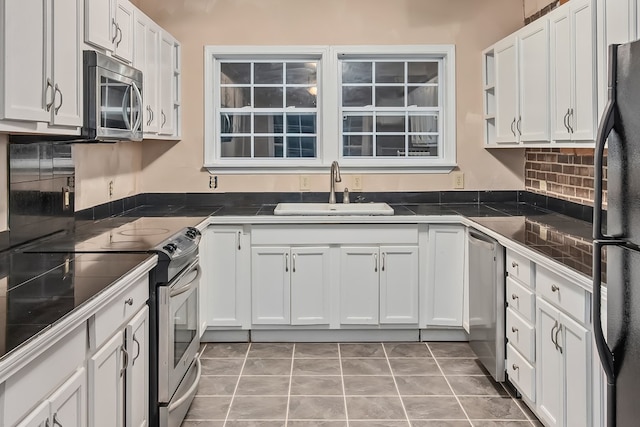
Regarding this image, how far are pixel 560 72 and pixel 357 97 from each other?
178 cm

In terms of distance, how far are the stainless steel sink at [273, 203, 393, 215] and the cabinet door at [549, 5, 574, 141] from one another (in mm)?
1241

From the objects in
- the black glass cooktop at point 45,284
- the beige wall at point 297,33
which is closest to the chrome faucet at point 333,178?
the beige wall at point 297,33

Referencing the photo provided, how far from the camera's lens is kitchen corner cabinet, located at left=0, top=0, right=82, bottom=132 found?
6.35ft

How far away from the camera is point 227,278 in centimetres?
411

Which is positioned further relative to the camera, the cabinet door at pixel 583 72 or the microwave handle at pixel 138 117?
the microwave handle at pixel 138 117

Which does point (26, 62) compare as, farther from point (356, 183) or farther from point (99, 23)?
point (356, 183)

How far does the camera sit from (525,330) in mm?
2930

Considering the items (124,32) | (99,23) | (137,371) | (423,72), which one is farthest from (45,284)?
(423,72)

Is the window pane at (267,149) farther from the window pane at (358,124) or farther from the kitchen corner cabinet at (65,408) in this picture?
the kitchen corner cabinet at (65,408)

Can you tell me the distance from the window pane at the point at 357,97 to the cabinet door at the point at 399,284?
4.02ft

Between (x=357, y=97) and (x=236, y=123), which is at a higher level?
(x=357, y=97)

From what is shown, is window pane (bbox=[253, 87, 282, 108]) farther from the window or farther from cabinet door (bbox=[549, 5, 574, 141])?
cabinet door (bbox=[549, 5, 574, 141])

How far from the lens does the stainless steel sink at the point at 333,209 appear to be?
411 centimetres

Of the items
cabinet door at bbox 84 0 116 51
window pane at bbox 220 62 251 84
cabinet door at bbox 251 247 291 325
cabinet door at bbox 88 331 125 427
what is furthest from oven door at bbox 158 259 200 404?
window pane at bbox 220 62 251 84
